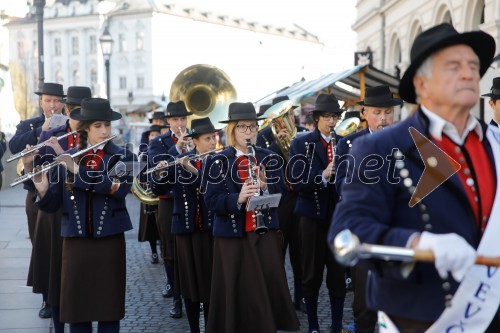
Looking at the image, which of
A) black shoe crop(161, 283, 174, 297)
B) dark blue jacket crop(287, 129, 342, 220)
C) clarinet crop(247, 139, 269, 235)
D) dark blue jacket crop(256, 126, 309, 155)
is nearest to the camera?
clarinet crop(247, 139, 269, 235)

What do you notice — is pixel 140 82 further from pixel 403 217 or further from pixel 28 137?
pixel 403 217

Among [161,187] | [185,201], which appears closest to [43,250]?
[161,187]

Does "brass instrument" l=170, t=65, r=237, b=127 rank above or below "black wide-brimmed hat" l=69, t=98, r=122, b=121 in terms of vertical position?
above

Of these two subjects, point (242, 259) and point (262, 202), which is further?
point (242, 259)

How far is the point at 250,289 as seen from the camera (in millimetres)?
6430

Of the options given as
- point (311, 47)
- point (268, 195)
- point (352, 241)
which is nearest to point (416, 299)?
point (352, 241)

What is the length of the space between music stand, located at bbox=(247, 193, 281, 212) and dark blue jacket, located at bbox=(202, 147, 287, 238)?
0.43ft

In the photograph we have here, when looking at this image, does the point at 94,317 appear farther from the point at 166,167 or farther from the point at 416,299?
the point at 416,299

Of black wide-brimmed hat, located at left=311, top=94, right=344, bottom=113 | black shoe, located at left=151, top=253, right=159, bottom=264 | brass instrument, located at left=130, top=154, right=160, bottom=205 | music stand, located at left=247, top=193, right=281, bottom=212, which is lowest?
black shoe, located at left=151, top=253, right=159, bottom=264

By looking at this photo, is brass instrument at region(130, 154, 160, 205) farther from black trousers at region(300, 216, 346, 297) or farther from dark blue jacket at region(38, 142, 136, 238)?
dark blue jacket at region(38, 142, 136, 238)

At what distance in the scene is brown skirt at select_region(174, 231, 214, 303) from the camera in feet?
24.9

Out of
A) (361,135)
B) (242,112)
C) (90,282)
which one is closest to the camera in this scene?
(90,282)

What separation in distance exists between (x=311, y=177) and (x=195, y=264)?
145 cm

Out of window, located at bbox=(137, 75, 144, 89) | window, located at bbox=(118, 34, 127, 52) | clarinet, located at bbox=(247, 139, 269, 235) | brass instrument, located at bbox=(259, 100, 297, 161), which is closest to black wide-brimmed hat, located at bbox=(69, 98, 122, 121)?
clarinet, located at bbox=(247, 139, 269, 235)
